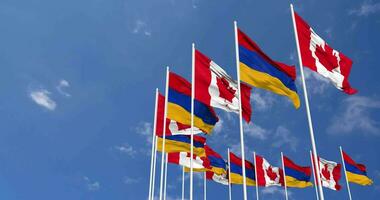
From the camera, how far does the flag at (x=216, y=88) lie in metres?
16.5

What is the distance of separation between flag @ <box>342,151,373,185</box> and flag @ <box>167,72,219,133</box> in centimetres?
1959

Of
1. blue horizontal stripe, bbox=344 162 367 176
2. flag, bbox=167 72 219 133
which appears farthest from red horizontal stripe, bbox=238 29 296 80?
blue horizontal stripe, bbox=344 162 367 176

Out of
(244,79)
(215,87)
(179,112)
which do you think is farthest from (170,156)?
(244,79)

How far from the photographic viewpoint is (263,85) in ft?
48.8

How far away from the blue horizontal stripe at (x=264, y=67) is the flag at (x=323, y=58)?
114cm

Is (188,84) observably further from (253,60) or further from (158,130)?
(253,60)

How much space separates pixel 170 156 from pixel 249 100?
11.7 m

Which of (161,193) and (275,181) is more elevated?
(275,181)

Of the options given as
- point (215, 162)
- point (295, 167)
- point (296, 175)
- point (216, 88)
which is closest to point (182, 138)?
point (216, 88)

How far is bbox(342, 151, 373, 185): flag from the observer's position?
33438mm

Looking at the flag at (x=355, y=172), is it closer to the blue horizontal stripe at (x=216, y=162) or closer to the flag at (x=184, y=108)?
the blue horizontal stripe at (x=216, y=162)

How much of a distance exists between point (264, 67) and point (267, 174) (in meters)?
19.7

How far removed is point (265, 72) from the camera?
49.2 ft

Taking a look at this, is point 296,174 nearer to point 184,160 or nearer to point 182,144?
point 184,160
